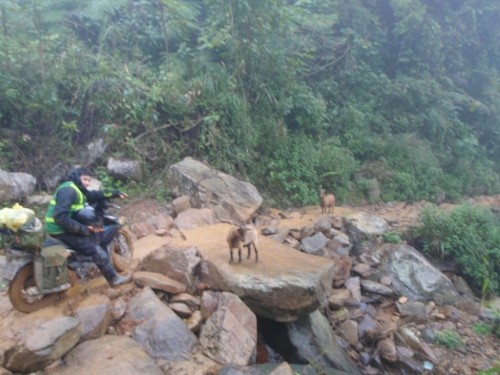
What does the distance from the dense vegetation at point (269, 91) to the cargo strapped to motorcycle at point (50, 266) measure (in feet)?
14.5

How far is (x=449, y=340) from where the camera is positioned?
7121 mm

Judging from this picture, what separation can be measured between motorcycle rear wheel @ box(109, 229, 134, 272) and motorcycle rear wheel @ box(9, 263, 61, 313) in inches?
40.7

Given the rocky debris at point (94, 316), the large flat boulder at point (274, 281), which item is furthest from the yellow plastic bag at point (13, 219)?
the large flat boulder at point (274, 281)

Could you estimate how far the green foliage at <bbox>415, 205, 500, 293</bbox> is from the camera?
9.26m

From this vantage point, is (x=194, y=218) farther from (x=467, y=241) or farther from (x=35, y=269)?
(x=467, y=241)

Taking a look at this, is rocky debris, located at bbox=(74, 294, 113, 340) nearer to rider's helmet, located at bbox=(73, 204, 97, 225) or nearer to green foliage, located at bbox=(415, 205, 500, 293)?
rider's helmet, located at bbox=(73, 204, 97, 225)

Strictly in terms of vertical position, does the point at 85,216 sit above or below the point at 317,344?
above

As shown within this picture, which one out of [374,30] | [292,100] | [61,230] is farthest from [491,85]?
[61,230]

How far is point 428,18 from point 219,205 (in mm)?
10921

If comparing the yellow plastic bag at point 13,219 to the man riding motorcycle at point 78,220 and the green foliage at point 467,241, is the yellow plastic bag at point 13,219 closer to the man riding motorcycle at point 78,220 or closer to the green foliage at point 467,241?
A: the man riding motorcycle at point 78,220

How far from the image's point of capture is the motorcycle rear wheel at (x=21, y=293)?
15.9ft

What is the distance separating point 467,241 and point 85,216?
771cm

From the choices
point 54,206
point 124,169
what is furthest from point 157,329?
point 124,169

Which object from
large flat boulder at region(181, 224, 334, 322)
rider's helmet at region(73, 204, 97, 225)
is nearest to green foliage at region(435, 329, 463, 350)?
large flat boulder at region(181, 224, 334, 322)
